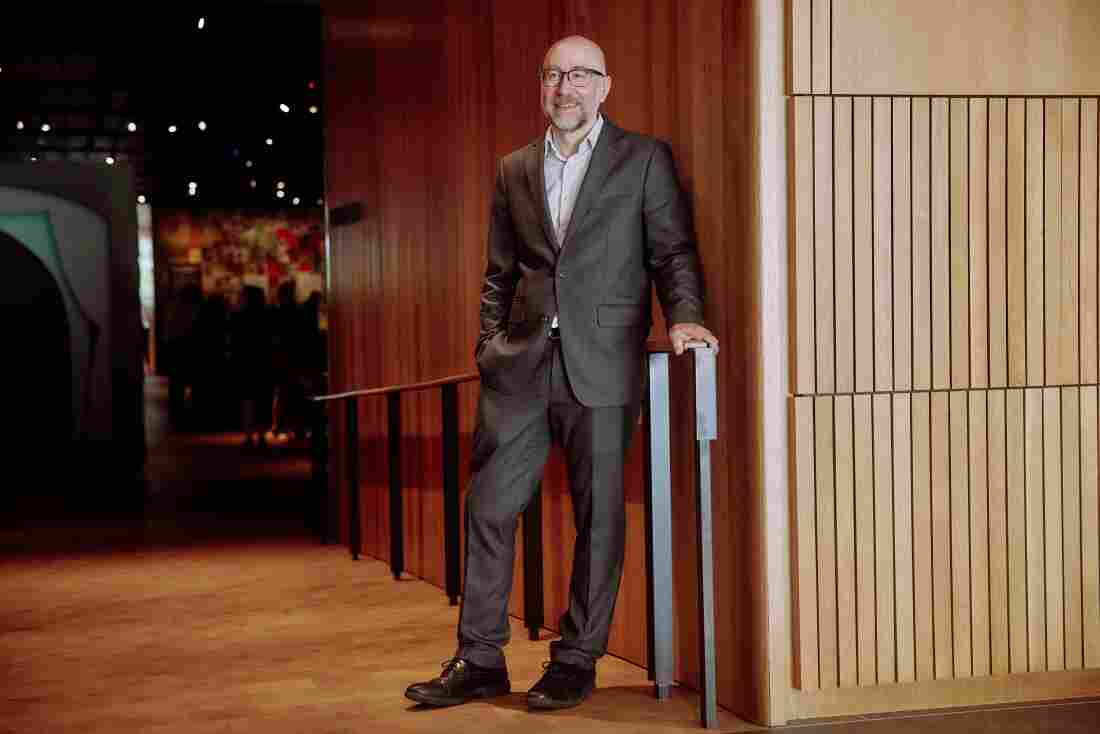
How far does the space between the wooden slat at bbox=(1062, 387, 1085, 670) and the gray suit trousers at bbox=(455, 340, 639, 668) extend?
115 centimetres

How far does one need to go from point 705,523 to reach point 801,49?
119 cm

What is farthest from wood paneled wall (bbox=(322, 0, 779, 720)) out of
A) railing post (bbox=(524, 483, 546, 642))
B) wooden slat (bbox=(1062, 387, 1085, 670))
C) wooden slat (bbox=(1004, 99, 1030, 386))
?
wooden slat (bbox=(1062, 387, 1085, 670))

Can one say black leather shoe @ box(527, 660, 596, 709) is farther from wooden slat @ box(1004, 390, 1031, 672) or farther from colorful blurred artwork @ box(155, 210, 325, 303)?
colorful blurred artwork @ box(155, 210, 325, 303)

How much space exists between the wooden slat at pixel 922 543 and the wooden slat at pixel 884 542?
2.7 inches

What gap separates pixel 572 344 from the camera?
3.87 meters

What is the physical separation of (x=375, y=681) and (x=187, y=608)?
1.71 metres

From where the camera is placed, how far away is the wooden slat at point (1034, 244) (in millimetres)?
3959

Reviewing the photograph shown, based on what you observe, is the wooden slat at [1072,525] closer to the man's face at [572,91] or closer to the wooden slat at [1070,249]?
the wooden slat at [1070,249]

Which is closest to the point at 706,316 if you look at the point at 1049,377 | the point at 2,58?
the point at 1049,377

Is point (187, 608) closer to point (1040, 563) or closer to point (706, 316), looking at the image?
point (706, 316)

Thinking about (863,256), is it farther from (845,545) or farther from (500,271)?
(500,271)

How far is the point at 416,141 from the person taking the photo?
6453 mm

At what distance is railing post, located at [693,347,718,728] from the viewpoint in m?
3.69

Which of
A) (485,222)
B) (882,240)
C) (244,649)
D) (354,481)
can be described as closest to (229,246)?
(354,481)
